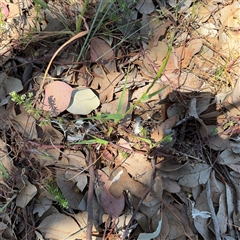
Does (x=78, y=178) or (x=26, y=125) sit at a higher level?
(x=26, y=125)

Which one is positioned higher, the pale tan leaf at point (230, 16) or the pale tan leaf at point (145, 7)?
the pale tan leaf at point (145, 7)

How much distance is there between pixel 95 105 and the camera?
1.14 m

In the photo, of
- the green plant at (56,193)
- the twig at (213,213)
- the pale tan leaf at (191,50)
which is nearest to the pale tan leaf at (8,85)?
the green plant at (56,193)

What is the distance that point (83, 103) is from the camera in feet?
3.74

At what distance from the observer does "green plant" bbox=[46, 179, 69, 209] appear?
1.07m

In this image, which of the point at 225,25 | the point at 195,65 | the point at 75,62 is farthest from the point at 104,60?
the point at 225,25

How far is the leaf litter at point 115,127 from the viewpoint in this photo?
3.70 ft

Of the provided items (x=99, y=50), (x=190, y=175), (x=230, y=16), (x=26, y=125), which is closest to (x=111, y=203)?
(x=190, y=175)

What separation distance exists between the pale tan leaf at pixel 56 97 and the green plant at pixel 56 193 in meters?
0.25

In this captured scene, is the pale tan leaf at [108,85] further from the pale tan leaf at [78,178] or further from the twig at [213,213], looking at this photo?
the twig at [213,213]

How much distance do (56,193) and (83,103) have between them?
0.34 meters

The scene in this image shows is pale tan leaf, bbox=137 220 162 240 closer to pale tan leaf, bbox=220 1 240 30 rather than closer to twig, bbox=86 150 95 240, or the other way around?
twig, bbox=86 150 95 240

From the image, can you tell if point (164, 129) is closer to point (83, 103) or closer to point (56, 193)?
point (83, 103)

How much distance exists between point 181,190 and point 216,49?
0.58 metres
